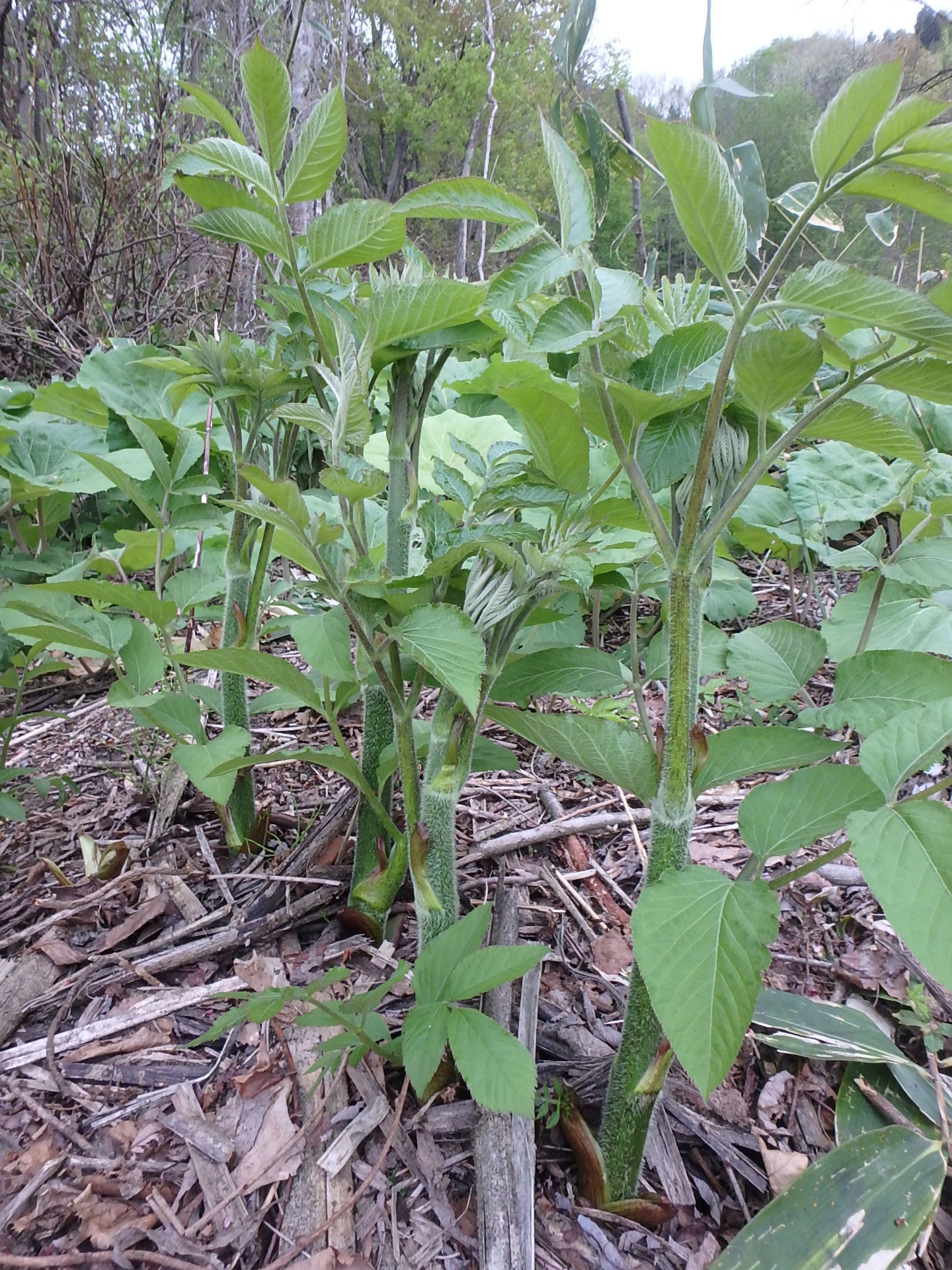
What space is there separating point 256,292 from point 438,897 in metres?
4.64

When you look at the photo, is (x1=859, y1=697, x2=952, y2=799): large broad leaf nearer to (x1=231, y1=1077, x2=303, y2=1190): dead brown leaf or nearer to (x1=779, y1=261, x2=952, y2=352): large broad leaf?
(x1=779, y1=261, x2=952, y2=352): large broad leaf

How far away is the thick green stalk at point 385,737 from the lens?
3.07 feet

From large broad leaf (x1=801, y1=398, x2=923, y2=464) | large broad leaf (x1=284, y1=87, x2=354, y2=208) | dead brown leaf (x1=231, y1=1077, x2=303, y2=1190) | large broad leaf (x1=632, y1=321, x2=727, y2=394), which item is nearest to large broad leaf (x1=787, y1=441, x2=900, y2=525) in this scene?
large broad leaf (x1=801, y1=398, x2=923, y2=464)

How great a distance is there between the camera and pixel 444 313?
78cm

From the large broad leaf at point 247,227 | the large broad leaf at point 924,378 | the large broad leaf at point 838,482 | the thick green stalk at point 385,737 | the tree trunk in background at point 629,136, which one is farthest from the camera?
the tree trunk in background at point 629,136

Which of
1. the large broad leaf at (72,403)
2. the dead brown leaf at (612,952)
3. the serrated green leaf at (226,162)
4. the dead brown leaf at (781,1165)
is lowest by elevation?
the dead brown leaf at (781,1165)

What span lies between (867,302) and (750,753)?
0.41 meters

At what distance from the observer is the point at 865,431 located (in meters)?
0.71

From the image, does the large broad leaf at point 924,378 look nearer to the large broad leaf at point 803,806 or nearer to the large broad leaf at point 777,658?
the large broad leaf at point 803,806

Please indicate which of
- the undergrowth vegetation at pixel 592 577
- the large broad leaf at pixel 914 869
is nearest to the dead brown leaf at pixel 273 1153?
the undergrowth vegetation at pixel 592 577

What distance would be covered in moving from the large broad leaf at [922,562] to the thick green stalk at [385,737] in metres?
0.81

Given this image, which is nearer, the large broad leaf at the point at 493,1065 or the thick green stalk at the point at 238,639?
the large broad leaf at the point at 493,1065

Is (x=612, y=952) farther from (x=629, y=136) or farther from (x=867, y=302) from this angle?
(x=629, y=136)

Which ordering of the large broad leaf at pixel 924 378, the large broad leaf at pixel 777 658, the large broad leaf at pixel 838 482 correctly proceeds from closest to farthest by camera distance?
the large broad leaf at pixel 924 378
the large broad leaf at pixel 777 658
the large broad leaf at pixel 838 482
